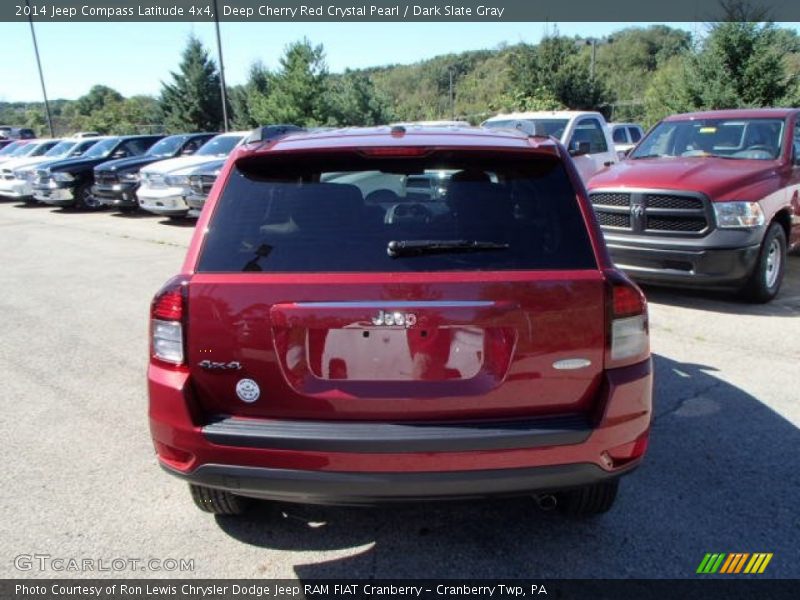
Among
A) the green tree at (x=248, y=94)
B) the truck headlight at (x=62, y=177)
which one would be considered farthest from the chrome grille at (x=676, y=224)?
the green tree at (x=248, y=94)

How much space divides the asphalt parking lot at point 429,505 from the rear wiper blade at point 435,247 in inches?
37.6

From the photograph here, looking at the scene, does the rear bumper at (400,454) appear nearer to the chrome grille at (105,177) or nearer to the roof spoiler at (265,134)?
the roof spoiler at (265,134)

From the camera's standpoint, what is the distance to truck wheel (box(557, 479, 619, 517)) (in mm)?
2682

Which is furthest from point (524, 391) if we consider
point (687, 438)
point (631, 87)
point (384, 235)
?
point (631, 87)

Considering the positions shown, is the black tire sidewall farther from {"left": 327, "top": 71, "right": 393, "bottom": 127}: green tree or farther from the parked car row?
{"left": 327, "top": 71, "right": 393, "bottom": 127}: green tree

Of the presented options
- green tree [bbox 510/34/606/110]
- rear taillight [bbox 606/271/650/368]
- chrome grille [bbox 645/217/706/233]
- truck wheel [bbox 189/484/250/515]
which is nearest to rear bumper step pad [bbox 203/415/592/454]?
rear taillight [bbox 606/271/650/368]

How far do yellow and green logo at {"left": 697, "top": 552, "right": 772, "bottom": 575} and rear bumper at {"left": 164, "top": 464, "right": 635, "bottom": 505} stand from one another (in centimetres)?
80

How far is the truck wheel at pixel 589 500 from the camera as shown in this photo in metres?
2.68

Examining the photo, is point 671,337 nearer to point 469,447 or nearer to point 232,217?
point 469,447

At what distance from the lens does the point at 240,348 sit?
7.36 ft

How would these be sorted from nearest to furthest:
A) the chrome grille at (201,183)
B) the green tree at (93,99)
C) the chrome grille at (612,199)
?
the chrome grille at (612,199), the chrome grille at (201,183), the green tree at (93,99)
